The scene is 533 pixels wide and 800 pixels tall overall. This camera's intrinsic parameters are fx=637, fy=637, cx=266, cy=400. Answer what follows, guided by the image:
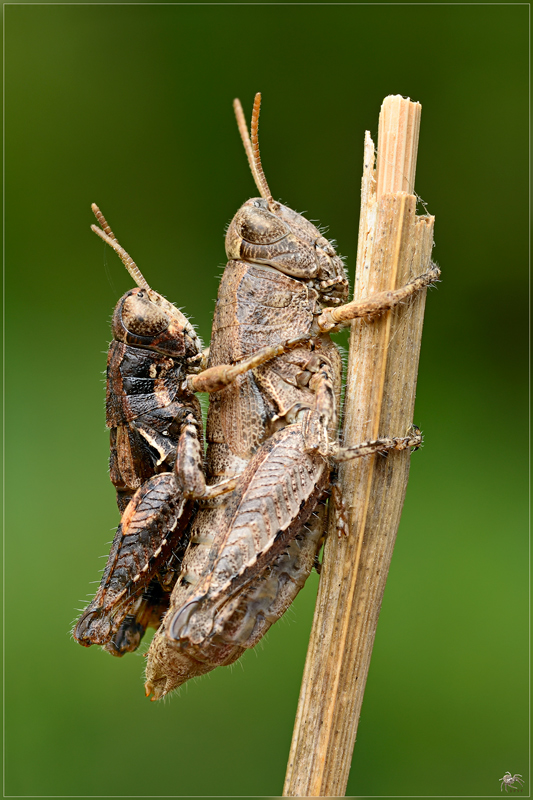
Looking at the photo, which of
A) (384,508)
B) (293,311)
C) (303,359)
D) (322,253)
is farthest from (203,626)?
(322,253)

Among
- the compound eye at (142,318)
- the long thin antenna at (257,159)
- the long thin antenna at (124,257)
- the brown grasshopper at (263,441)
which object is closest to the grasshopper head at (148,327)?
the compound eye at (142,318)

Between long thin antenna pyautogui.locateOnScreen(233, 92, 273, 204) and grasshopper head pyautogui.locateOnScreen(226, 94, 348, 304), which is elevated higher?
long thin antenna pyautogui.locateOnScreen(233, 92, 273, 204)

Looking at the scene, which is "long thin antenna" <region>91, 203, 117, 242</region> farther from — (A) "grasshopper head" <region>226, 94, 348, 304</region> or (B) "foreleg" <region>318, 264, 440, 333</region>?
(B) "foreleg" <region>318, 264, 440, 333</region>

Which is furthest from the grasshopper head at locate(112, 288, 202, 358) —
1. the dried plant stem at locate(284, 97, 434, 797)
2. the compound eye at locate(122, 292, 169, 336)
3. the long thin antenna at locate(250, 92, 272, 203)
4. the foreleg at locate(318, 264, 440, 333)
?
the dried plant stem at locate(284, 97, 434, 797)

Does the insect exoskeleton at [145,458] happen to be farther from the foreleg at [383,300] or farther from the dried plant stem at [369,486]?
the foreleg at [383,300]

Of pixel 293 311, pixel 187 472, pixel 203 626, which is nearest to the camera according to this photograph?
pixel 203 626

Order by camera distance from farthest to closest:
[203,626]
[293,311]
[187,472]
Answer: [293,311], [187,472], [203,626]

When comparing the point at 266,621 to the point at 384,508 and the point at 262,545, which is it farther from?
the point at 384,508

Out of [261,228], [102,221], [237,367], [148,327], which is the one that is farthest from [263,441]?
[102,221]
